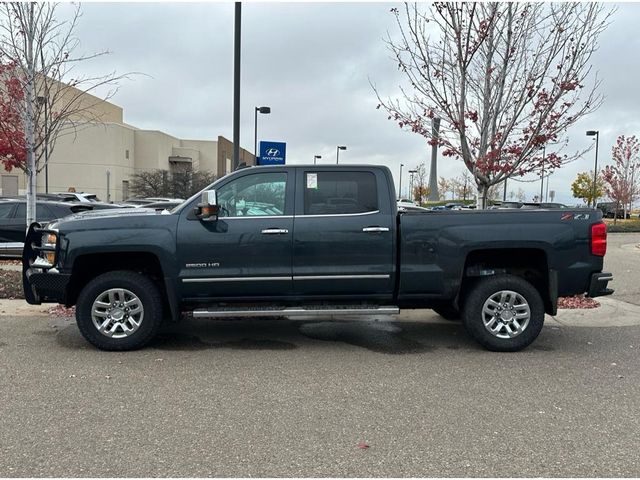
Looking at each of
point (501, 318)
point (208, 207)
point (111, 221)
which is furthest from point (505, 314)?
point (111, 221)

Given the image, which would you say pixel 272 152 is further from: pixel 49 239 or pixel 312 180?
pixel 49 239

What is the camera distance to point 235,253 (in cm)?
554

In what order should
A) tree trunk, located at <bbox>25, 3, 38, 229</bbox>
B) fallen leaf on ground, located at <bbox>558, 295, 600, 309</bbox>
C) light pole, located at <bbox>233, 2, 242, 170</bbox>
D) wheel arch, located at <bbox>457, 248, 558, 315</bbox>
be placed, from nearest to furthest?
wheel arch, located at <bbox>457, 248, 558, 315</bbox> → fallen leaf on ground, located at <bbox>558, 295, 600, 309</bbox> → tree trunk, located at <bbox>25, 3, 38, 229</bbox> → light pole, located at <bbox>233, 2, 242, 170</bbox>

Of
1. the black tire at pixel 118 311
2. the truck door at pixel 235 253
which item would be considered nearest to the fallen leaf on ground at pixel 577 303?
the truck door at pixel 235 253

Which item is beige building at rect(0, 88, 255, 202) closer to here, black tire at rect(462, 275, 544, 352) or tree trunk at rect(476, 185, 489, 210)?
tree trunk at rect(476, 185, 489, 210)

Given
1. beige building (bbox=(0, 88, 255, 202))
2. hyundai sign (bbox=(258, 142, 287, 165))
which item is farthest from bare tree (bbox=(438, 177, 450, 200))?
hyundai sign (bbox=(258, 142, 287, 165))

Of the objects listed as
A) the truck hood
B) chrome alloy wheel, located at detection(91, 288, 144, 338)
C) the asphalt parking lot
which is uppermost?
the truck hood

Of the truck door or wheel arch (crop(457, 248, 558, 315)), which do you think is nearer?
the truck door

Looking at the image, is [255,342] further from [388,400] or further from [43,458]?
[43,458]

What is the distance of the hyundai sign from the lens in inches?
484

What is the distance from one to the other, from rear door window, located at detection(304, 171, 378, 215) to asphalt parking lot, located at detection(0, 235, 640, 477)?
5.09 feet

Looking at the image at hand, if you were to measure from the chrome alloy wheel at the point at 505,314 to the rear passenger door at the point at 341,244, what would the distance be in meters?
1.12

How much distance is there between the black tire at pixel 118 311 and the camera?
555cm

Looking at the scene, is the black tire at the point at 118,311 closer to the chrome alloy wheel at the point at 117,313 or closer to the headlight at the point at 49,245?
the chrome alloy wheel at the point at 117,313
